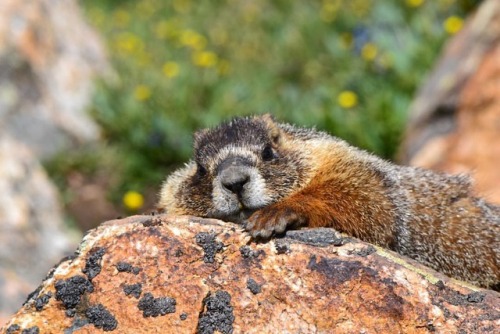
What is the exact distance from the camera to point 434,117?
29.6 ft

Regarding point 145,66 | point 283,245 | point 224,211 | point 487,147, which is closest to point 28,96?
point 145,66

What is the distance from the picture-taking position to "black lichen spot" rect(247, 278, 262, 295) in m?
3.83

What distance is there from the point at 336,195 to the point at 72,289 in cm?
168

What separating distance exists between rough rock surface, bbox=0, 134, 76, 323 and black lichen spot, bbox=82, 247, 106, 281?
126 inches

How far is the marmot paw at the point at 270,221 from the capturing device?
4008mm

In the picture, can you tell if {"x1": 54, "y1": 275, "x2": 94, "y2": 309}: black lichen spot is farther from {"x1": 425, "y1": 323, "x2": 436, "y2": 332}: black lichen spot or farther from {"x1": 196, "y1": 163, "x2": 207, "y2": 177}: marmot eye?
{"x1": 425, "y1": 323, "x2": 436, "y2": 332}: black lichen spot

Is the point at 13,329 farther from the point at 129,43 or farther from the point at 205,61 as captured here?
the point at 129,43

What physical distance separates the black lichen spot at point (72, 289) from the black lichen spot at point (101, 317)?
0.10m

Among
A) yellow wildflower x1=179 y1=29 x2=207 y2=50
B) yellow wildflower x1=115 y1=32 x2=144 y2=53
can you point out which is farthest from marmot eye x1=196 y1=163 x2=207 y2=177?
yellow wildflower x1=115 y1=32 x2=144 y2=53

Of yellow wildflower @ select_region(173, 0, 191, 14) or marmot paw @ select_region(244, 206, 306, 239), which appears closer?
marmot paw @ select_region(244, 206, 306, 239)

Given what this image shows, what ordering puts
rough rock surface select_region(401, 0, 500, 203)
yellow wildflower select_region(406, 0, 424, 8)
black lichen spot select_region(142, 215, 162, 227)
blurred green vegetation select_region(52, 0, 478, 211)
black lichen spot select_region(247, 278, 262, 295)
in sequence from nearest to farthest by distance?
black lichen spot select_region(247, 278, 262, 295)
black lichen spot select_region(142, 215, 162, 227)
rough rock surface select_region(401, 0, 500, 203)
blurred green vegetation select_region(52, 0, 478, 211)
yellow wildflower select_region(406, 0, 424, 8)

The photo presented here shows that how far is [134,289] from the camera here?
388 centimetres

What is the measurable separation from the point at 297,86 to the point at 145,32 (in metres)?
4.36

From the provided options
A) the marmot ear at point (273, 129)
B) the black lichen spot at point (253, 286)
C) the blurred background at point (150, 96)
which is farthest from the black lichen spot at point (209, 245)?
the blurred background at point (150, 96)
